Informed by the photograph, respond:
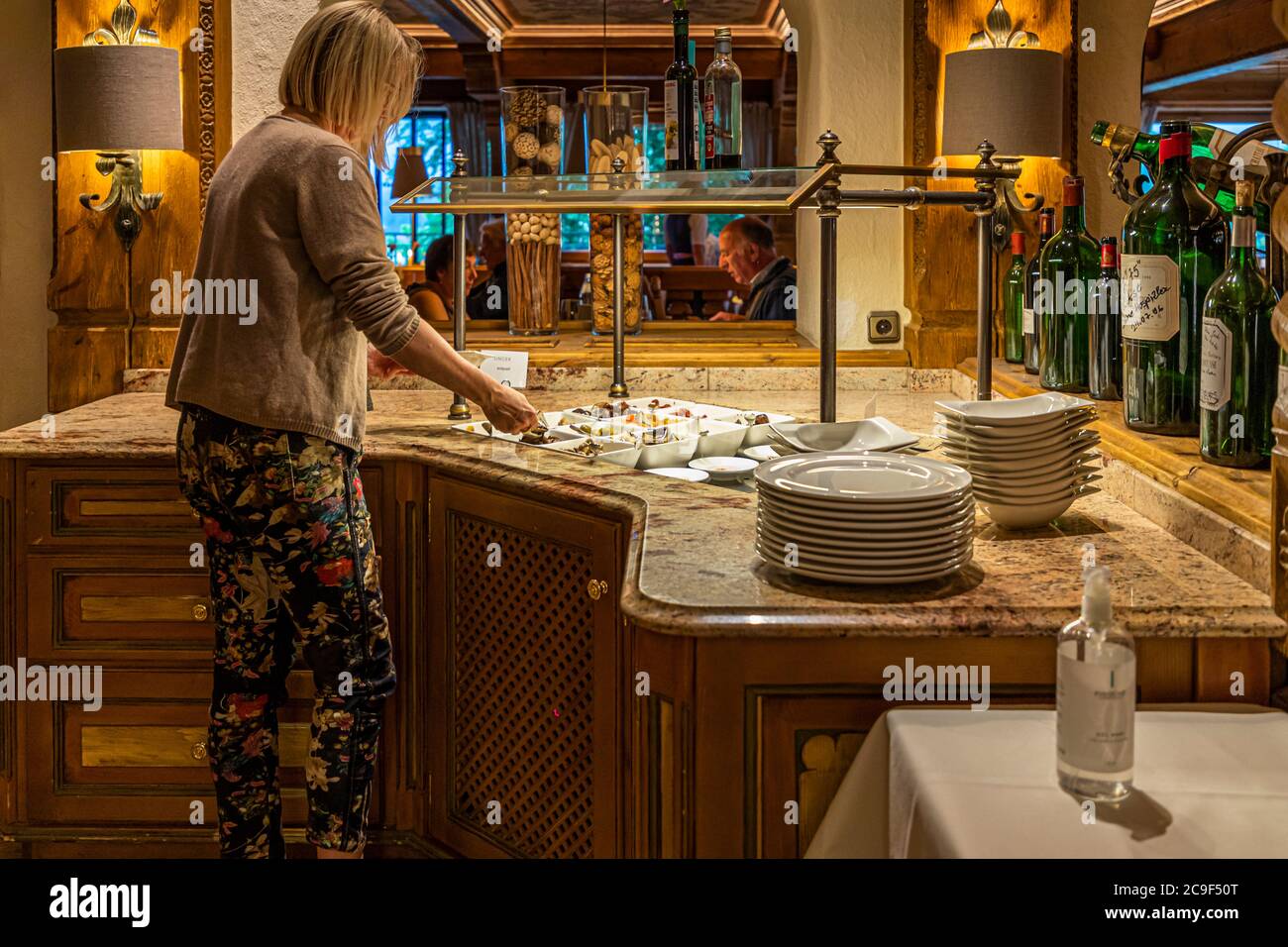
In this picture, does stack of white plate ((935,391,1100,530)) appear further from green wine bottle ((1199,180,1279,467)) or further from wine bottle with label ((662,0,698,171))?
wine bottle with label ((662,0,698,171))

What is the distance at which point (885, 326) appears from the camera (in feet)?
12.1

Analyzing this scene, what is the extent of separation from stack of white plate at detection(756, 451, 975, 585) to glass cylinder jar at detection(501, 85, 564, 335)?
141 cm

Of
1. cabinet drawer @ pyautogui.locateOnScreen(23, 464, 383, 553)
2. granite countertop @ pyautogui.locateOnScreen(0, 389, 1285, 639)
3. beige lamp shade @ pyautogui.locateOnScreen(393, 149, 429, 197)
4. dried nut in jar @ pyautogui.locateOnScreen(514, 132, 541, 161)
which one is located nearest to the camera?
granite countertop @ pyautogui.locateOnScreen(0, 389, 1285, 639)

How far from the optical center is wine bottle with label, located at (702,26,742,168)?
292 centimetres

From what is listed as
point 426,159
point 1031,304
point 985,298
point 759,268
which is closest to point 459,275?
point 985,298

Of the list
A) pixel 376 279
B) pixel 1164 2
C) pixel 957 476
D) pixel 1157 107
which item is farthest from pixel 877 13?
pixel 1157 107

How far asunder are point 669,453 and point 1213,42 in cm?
619

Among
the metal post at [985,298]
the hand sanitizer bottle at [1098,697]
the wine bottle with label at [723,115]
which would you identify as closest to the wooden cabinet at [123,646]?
the wine bottle with label at [723,115]

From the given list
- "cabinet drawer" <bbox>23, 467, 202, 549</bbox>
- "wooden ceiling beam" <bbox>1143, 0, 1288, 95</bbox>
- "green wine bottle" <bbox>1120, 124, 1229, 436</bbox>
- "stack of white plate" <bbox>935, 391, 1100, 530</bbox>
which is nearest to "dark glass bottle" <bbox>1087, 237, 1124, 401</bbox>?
"green wine bottle" <bbox>1120, 124, 1229, 436</bbox>

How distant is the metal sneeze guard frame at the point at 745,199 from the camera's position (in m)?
2.38

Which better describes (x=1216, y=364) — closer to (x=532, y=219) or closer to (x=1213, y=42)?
(x=532, y=219)

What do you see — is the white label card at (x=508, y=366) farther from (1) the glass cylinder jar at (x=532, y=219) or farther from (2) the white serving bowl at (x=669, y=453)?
(2) the white serving bowl at (x=669, y=453)

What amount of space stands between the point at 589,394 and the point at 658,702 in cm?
186

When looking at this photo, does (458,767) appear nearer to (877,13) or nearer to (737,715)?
(737,715)
